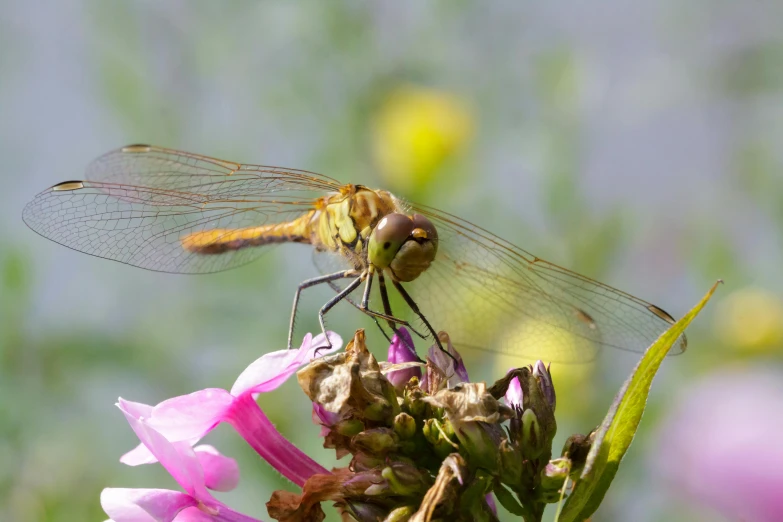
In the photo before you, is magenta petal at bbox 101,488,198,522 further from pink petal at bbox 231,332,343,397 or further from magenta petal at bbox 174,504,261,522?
pink petal at bbox 231,332,343,397

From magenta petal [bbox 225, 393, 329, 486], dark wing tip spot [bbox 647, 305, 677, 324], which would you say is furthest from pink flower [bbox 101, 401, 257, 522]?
dark wing tip spot [bbox 647, 305, 677, 324]

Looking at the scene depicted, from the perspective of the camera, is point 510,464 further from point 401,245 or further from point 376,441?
point 401,245

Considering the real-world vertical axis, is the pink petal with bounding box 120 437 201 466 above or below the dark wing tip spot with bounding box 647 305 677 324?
below

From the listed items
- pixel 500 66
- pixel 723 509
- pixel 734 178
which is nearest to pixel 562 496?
pixel 723 509

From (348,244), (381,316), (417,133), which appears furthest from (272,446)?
(417,133)

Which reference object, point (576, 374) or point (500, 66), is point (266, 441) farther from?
point (500, 66)

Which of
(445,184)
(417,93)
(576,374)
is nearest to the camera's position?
(576,374)

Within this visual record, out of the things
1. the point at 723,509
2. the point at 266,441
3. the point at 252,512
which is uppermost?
the point at 723,509
